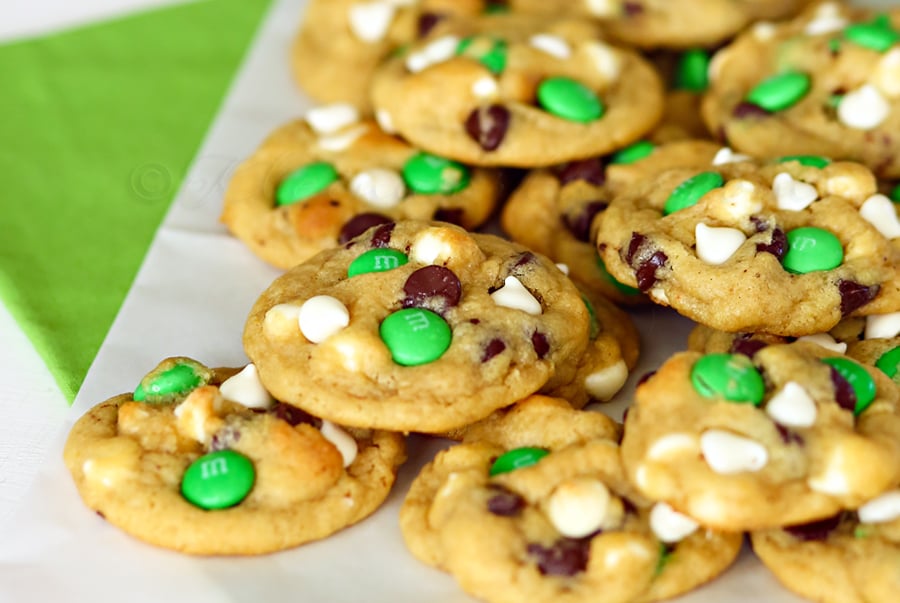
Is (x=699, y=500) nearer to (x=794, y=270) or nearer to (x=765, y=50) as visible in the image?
(x=794, y=270)

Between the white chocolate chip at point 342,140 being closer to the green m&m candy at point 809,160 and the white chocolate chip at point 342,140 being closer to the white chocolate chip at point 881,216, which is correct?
the green m&m candy at point 809,160

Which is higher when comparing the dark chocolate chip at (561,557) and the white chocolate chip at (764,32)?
the white chocolate chip at (764,32)

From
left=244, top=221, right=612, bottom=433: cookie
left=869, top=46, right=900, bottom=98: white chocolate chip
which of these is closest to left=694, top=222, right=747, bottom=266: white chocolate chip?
left=244, top=221, right=612, bottom=433: cookie

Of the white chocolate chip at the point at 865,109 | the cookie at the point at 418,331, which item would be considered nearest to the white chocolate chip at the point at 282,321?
the cookie at the point at 418,331

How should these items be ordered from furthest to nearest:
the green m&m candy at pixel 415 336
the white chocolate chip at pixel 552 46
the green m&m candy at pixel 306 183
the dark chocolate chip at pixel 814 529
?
the white chocolate chip at pixel 552 46 < the green m&m candy at pixel 306 183 < the green m&m candy at pixel 415 336 < the dark chocolate chip at pixel 814 529

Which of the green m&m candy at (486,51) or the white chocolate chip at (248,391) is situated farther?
the green m&m candy at (486,51)

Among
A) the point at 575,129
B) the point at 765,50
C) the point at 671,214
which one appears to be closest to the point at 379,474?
the point at 671,214

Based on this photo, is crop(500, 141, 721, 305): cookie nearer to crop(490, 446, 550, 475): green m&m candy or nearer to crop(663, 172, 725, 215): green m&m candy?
crop(663, 172, 725, 215): green m&m candy

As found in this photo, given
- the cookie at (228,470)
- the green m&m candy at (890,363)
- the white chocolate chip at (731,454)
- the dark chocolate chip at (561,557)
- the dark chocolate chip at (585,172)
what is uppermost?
the white chocolate chip at (731,454)
